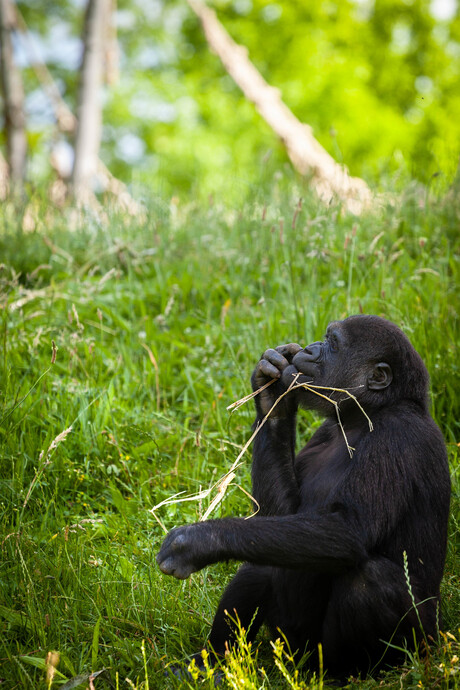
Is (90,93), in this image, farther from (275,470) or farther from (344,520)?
(344,520)

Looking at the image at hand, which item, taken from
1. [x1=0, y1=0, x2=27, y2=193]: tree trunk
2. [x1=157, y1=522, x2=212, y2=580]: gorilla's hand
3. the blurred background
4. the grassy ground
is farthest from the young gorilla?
the blurred background

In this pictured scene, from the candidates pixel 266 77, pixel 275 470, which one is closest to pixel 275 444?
pixel 275 470

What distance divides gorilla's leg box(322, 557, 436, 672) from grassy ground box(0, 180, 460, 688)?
0.13m

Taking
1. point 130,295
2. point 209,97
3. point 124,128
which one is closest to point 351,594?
point 130,295

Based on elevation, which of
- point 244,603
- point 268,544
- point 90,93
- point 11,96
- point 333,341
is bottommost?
point 244,603

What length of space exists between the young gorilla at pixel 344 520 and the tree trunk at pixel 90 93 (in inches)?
356

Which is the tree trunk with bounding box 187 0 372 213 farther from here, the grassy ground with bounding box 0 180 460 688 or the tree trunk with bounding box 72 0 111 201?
the grassy ground with bounding box 0 180 460 688

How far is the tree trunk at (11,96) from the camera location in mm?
14738

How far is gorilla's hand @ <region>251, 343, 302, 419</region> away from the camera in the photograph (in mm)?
3430

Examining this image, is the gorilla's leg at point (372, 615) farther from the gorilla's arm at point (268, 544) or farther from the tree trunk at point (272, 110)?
the tree trunk at point (272, 110)

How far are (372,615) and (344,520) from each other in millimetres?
382

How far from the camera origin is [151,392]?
5008mm

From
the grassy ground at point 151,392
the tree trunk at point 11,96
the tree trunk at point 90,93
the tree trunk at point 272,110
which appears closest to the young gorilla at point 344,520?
the grassy ground at point 151,392

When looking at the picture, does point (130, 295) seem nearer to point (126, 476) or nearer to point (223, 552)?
point (126, 476)
